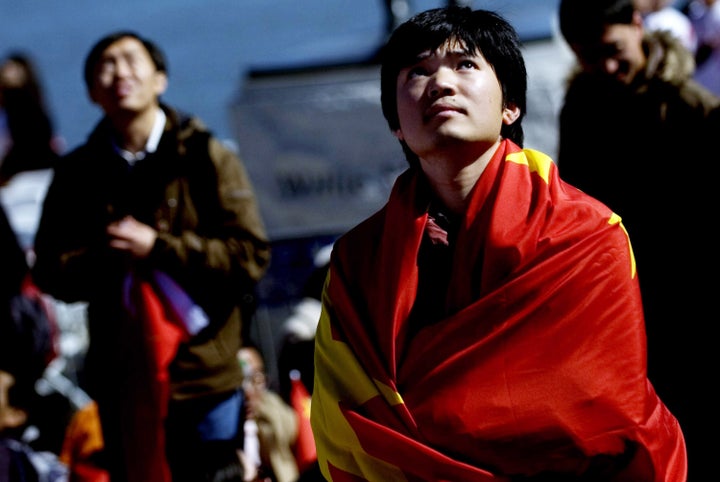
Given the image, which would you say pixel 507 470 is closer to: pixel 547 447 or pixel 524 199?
pixel 547 447

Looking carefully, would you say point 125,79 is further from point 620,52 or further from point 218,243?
point 620,52

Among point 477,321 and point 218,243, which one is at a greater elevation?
point 477,321

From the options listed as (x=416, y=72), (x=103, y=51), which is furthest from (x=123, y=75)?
(x=416, y=72)

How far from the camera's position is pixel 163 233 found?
4.09 m

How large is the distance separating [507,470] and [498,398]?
0.14 metres

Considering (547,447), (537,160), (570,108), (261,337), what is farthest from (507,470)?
(261,337)

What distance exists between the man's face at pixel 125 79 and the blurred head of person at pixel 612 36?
1.35m

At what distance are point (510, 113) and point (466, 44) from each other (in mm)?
200

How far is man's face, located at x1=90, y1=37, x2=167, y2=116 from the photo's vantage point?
4.23 metres

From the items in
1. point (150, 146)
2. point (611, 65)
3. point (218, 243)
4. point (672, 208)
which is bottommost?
point (218, 243)

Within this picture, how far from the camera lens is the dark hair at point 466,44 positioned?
9.25 feet

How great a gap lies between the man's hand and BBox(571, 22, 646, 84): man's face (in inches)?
55.8

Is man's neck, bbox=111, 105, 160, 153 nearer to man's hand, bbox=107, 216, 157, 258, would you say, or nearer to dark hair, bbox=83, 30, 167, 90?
dark hair, bbox=83, 30, 167, 90

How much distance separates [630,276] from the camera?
2.67 m
